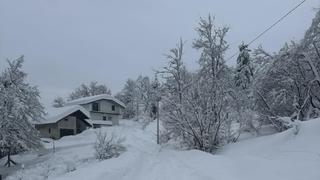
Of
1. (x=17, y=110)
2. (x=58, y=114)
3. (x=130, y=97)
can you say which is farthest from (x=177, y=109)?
(x=130, y=97)

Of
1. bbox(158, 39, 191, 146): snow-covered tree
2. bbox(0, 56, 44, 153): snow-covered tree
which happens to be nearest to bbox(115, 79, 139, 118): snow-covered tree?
bbox(0, 56, 44, 153): snow-covered tree

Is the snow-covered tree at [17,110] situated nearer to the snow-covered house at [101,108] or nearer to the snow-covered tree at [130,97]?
the snow-covered house at [101,108]

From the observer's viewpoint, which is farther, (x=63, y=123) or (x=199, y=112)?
(x=63, y=123)

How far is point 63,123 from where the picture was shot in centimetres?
6084

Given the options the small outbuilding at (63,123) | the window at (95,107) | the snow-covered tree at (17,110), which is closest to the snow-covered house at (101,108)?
the window at (95,107)

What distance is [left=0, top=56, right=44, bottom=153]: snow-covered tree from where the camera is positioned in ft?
129

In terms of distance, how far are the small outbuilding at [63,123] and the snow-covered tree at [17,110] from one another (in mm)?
15256

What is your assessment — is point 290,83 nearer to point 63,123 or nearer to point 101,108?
point 63,123

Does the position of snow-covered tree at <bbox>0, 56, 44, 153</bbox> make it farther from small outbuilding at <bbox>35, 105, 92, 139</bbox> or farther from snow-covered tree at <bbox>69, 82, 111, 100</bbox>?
snow-covered tree at <bbox>69, 82, 111, 100</bbox>

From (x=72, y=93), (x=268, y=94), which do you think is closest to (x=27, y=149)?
(x=268, y=94)

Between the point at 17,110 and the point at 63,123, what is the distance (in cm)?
2177

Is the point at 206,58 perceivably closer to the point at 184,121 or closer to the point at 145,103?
the point at 184,121

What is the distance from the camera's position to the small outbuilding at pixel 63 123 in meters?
59.3

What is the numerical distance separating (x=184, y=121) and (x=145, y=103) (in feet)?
288
